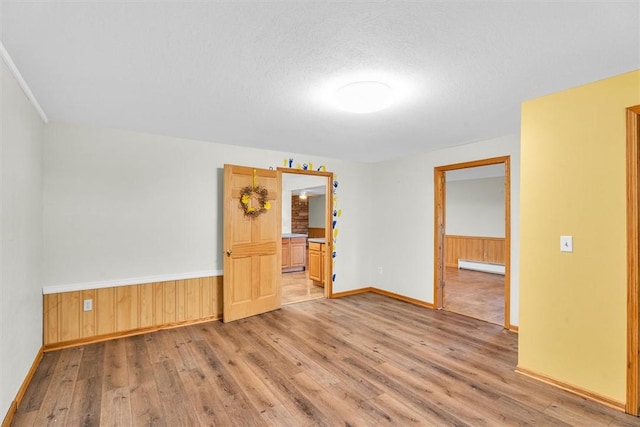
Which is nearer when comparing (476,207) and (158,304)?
(158,304)

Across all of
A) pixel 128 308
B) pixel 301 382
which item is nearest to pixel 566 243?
pixel 301 382

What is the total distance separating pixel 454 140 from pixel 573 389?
275 cm

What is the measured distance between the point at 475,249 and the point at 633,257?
5.89m

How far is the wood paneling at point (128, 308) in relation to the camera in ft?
9.91

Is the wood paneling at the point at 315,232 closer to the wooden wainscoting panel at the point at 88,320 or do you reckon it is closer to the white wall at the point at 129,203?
the white wall at the point at 129,203

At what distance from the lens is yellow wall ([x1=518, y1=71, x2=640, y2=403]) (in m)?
2.08

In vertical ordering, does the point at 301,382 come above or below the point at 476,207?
below

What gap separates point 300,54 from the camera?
179 centimetres

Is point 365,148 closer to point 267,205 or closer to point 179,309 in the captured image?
point 267,205

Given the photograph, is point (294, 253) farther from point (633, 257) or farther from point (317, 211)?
point (633, 257)

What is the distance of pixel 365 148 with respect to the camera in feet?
13.9

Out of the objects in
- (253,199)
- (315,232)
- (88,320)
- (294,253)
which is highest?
(253,199)

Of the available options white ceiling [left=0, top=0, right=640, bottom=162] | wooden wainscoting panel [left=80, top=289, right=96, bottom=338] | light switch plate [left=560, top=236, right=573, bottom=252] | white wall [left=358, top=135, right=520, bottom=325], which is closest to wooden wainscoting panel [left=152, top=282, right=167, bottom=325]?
wooden wainscoting panel [left=80, top=289, right=96, bottom=338]

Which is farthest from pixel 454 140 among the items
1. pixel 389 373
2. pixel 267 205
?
pixel 389 373
